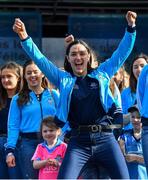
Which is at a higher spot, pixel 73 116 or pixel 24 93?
pixel 24 93

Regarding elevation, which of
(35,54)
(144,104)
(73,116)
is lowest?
(73,116)

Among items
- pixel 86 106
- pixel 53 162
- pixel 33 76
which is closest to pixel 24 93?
pixel 33 76

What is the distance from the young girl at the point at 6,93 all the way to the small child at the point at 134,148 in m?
1.26

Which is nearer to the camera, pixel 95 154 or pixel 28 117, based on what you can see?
pixel 95 154

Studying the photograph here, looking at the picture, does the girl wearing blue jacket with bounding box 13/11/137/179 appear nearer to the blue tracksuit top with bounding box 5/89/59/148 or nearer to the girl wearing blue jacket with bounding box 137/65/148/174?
the girl wearing blue jacket with bounding box 137/65/148/174

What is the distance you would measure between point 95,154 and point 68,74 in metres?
0.74

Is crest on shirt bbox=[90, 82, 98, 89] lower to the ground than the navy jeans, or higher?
higher

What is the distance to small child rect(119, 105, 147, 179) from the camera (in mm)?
6707

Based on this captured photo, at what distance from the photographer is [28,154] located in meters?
6.30

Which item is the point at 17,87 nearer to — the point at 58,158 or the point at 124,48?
the point at 58,158

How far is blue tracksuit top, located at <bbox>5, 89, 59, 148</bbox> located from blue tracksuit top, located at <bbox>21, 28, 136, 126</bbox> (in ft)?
3.63

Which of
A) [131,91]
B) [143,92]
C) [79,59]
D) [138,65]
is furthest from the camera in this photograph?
[138,65]

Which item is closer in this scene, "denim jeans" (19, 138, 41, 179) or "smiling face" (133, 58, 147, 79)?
"denim jeans" (19, 138, 41, 179)

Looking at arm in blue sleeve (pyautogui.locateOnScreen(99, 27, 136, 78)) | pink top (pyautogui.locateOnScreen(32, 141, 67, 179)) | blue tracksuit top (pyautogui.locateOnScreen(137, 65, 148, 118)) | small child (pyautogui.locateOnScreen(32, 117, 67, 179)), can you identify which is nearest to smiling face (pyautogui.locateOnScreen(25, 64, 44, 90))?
small child (pyautogui.locateOnScreen(32, 117, 67, 179))
